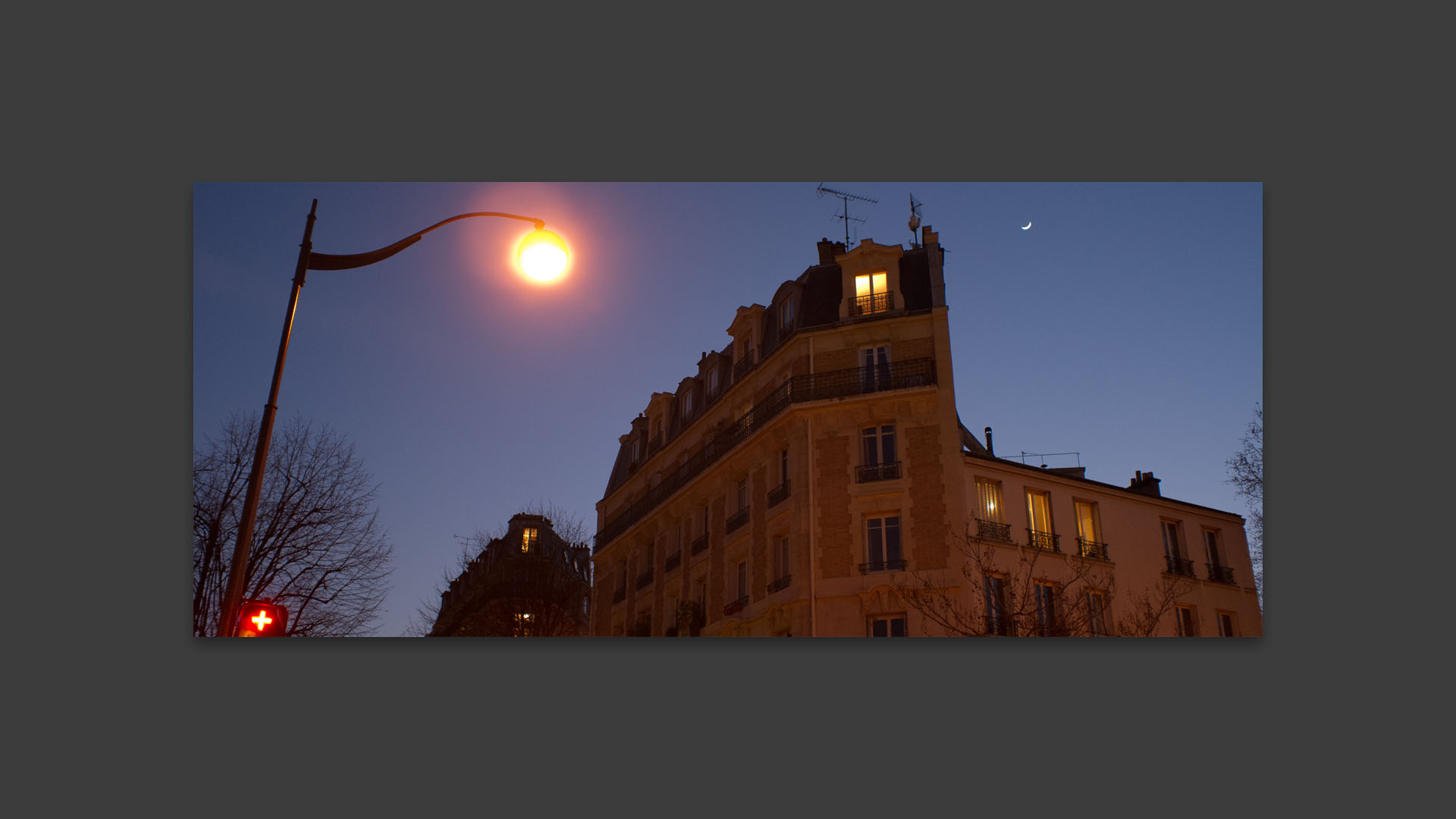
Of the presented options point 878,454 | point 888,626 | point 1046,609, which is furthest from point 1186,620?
point 878,454

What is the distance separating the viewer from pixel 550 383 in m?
8.52

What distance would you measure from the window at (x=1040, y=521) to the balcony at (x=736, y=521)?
2.33 m

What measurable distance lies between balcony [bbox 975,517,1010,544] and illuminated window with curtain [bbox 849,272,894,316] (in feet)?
6.98

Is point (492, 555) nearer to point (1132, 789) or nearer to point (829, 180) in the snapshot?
point (829, 180)

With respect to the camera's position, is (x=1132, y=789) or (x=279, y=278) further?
(x=279, y=278)

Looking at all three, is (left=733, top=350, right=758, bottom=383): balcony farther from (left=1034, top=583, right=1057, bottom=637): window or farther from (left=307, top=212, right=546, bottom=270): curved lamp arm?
(left=1034, top=583, right=1057, bottom=637): window

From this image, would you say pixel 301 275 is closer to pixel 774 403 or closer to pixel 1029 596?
pixel 774 403

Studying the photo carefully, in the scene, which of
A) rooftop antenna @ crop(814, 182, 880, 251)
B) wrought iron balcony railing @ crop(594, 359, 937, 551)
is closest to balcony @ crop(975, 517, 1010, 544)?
wrought iron balcony railing @ crop(594, 359, 937, 551)

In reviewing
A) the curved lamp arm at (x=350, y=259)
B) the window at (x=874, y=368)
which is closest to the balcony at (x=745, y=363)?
the window at (x=874, y=368)

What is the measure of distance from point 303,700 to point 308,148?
4214 millimetres

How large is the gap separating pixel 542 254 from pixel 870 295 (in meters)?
3.17

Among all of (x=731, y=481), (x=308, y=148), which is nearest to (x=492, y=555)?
(x=731, y=481)

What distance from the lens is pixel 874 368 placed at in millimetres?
8656

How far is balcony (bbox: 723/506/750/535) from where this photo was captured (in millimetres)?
8586
